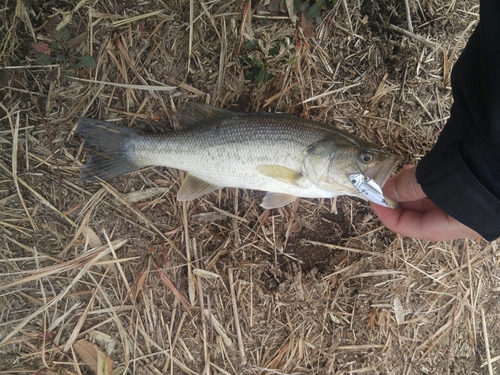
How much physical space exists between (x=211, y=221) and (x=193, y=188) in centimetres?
37

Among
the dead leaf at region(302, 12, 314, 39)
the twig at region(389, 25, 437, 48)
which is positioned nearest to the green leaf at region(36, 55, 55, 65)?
the dead leaf at region(302, 12, 314, 39)

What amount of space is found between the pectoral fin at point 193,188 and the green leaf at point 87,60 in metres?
1.24

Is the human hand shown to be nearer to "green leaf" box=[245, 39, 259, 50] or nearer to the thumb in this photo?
the thumb

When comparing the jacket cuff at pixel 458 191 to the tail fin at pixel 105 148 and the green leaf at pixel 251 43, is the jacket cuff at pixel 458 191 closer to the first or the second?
the green leaf at pixel 251 43

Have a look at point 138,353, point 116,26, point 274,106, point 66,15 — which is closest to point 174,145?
point 274,106

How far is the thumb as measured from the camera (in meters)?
2.41

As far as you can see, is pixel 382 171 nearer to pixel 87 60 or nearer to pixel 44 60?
pixel 87 60

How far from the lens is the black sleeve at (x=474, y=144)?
62.3 inches

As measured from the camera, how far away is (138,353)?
9.86 ft

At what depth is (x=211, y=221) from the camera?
9.94 ft

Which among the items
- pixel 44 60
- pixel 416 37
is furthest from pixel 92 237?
pixel 416 37

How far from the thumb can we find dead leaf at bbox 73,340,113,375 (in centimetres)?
277

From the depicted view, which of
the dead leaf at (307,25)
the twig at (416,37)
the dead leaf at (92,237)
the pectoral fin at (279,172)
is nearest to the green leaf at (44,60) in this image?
the dead leaf at (92,237)

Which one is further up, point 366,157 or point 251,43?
point 251,43
